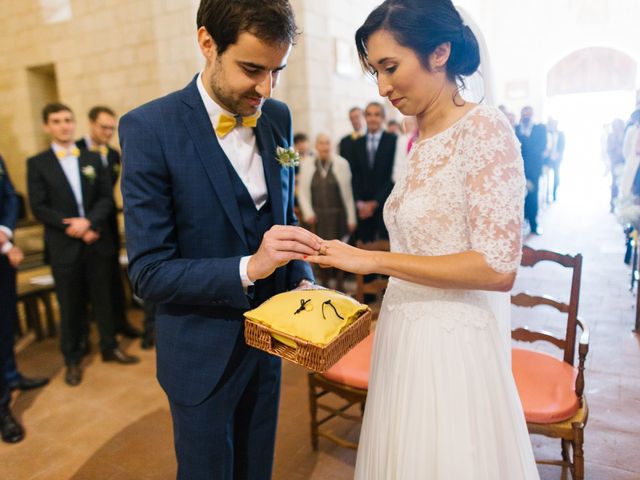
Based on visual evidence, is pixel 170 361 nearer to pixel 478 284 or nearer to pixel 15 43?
pixel 478 284

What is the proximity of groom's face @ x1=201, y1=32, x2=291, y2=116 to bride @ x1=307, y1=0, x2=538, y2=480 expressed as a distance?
0.30 meters

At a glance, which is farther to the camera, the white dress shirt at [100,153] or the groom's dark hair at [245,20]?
the white dress shirt at [100,153]

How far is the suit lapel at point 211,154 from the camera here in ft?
4.29

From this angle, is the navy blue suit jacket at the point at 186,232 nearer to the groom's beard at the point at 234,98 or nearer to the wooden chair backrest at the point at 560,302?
the groom's beard at the point at 234,98

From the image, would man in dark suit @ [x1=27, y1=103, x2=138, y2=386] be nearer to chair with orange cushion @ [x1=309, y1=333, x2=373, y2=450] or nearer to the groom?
chair with orange cushion @ [x1=309, y1=333, x2=373, y2=450]

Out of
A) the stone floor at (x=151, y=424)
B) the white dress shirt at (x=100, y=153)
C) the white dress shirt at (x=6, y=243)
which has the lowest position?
the stone floor at (x=151, y=424)

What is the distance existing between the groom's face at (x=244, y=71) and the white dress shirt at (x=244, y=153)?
31 millimetres

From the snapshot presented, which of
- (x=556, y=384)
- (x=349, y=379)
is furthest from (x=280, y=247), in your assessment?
(x=556, y=384)

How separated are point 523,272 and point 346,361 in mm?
4171

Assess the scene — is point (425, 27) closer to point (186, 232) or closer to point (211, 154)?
point (211, 154)

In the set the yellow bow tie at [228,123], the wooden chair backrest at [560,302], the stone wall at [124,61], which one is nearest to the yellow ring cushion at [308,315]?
the yellow bow tie at [228,123]

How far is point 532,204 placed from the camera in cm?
771

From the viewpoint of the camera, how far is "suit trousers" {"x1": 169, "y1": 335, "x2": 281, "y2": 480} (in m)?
1.39

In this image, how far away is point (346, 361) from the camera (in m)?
2.48
